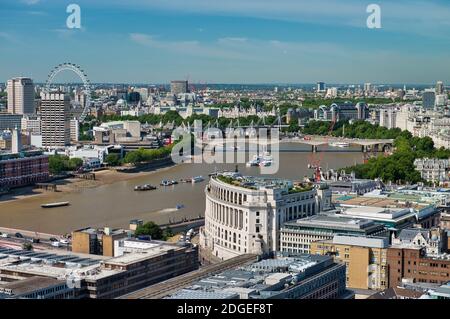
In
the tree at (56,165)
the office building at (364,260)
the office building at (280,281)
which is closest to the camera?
the office building at (280,281)

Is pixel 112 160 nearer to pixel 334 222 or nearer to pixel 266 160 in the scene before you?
pixel 266 160

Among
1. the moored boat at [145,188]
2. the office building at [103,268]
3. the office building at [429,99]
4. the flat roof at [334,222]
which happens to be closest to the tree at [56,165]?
the moored boat at [145,188]

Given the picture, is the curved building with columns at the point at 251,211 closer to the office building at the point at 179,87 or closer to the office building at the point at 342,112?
the office building at the point at 342,112

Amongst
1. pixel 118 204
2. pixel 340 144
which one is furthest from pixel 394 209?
pixel 340 144

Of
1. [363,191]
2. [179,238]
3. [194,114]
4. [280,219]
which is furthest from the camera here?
[194,114]

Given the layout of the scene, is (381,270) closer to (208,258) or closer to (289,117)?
(208,258)

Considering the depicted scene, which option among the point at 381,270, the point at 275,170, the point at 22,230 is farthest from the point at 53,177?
the point at 381,270
